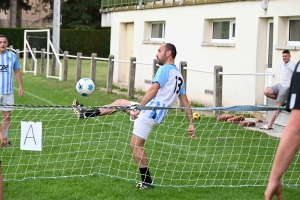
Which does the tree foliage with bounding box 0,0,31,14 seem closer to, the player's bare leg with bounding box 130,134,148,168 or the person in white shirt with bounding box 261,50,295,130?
the person in white shirt with bounding box 261,50,295,130

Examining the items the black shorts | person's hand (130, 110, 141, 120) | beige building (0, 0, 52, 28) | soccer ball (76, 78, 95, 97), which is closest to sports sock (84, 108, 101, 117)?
person's hand (130, 110, 141, 120)

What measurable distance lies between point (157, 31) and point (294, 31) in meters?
8.34

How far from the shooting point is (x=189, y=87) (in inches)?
755

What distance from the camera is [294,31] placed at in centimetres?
1504

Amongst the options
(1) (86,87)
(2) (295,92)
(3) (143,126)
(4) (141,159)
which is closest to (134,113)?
(3) (143,126)

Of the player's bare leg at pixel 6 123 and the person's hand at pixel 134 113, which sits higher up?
the person's hand at pixel 134 113

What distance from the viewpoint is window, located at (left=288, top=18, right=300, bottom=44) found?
48.8 feet

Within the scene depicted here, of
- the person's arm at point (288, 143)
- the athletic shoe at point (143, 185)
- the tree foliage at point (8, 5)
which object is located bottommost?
the athletic shoe at point (143, 185)

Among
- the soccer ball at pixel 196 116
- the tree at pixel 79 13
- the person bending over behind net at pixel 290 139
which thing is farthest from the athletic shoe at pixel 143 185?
the tree at pixel 79 13

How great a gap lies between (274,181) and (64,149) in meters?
6.92

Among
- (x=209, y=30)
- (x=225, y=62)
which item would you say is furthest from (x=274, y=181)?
(x=209, y=30)

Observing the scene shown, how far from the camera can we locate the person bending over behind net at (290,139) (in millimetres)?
3695

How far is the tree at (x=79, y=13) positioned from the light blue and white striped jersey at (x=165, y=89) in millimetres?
45517

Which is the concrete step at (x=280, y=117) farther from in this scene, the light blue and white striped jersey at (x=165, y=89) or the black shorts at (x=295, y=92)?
the black shorts at (x=295, y=92)
